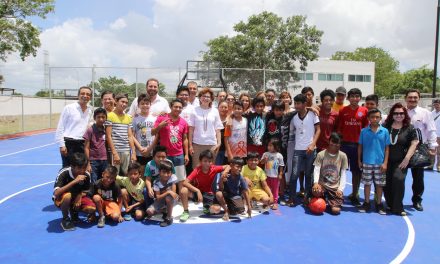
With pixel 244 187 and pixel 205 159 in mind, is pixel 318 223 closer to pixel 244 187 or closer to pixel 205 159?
pixel 244 187

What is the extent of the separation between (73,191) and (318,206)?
11.8 feet

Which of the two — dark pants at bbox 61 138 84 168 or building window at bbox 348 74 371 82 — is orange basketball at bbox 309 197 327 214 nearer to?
dark pants at bbox 61 138 84 168

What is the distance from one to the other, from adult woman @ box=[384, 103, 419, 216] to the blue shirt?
170 millimetres

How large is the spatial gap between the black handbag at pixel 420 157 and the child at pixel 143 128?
4228mm

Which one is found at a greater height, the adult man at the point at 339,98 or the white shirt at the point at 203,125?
the adult man at the point at 339,98

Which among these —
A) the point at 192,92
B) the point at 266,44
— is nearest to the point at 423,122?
the point at 192,92

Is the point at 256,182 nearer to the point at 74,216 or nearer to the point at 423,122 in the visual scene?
the point at 74,216

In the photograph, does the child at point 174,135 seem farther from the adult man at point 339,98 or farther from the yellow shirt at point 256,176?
the adult man at point 339,98

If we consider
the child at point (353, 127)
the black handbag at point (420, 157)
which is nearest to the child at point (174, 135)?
the child at point (353, 127)

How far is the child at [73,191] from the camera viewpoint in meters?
4.87

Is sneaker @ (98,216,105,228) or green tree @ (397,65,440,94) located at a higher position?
green tree @ (397,65,440,94)

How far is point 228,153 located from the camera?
607 cm

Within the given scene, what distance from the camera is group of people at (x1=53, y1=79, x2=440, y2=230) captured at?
210 inches

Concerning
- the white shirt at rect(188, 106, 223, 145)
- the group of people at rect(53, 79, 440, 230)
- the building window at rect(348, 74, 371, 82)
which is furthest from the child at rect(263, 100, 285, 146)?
the building window at rect(348, 74, 371, 82)
